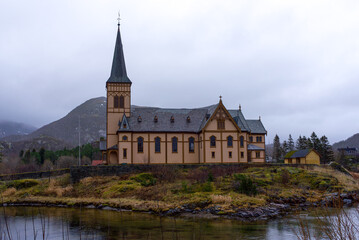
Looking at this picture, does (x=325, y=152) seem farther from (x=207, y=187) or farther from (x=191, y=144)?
(x=207, y=187)

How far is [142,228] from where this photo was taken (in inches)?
1096

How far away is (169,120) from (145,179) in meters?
15.3

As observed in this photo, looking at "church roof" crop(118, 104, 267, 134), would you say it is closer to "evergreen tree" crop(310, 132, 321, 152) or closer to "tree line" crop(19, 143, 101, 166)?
"evergreen tree" crop(310, 132, 321, 152)

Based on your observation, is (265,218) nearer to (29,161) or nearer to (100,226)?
(100,226)

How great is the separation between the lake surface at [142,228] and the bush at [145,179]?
1076 centimetres

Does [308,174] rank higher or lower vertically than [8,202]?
higher

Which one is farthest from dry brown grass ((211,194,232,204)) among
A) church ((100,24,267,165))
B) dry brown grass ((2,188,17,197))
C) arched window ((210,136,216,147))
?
dry brown grass ((2,188,17,197))

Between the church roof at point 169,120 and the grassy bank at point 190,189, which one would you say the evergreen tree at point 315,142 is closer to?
the church roof at point 169,120

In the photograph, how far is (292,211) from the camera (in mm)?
35250

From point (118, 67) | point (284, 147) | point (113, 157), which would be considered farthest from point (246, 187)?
point (284, 147)

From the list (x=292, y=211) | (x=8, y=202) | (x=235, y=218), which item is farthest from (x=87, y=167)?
(x=292, y=211)

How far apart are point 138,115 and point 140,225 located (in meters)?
32.9

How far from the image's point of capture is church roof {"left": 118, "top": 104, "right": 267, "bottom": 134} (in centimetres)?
5862

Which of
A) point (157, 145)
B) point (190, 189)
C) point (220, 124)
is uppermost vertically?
point (220, 124)
